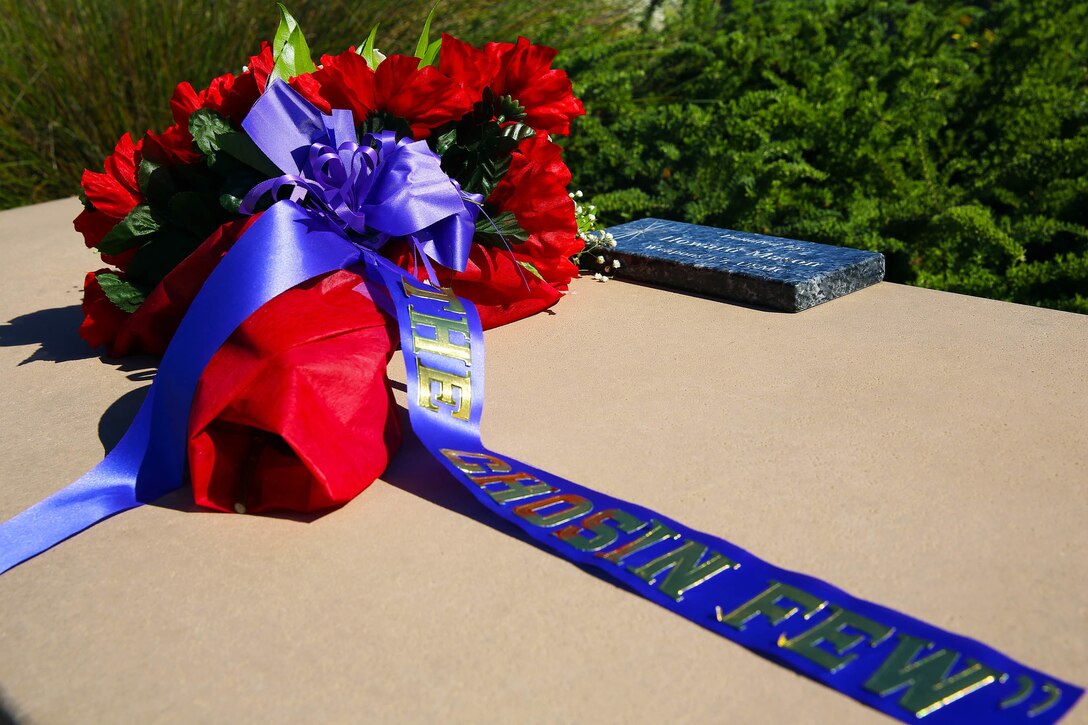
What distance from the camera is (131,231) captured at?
2.25 meters

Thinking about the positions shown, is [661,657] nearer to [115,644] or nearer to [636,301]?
[115,644]

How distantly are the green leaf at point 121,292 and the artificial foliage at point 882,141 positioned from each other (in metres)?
1.71

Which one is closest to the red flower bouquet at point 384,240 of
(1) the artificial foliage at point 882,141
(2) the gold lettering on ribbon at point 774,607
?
(2) the gold lettering on ribbon at point 774,607

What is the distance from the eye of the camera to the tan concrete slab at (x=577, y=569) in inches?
48.4

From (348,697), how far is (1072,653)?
877 millimetres

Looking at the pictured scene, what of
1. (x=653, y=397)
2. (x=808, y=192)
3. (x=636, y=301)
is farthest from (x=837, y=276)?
(x=808, y=192)

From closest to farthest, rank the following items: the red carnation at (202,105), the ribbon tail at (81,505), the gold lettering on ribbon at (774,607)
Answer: the gold lettering on ribbon at (774,607)
the ribbon tail at (81,505)
the red carnation at (202,105)

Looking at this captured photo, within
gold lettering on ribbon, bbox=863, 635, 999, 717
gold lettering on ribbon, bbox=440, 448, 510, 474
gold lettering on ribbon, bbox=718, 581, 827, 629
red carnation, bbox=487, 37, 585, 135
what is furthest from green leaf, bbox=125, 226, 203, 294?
gold lettering on ribbon, bbox=863, 635, 999, 717

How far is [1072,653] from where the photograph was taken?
1.22 m

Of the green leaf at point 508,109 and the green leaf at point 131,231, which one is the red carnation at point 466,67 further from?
the green leaf at point 131,231

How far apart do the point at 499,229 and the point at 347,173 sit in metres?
0.40

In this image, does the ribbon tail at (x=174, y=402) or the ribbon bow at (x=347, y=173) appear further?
the ribbon bow at (x=347, y=173)

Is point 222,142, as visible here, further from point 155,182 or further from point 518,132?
point 518,132

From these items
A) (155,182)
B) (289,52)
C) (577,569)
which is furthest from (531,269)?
(577,569)
